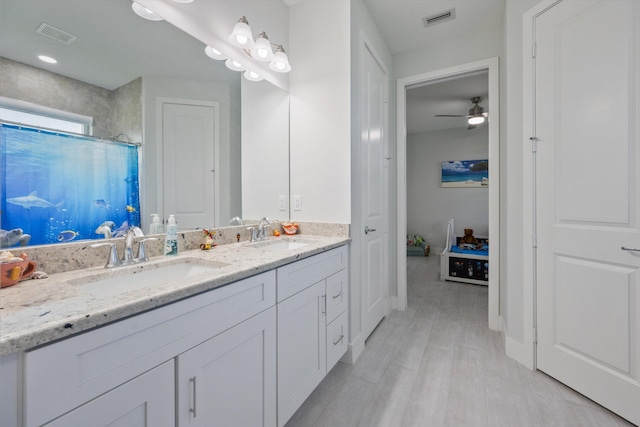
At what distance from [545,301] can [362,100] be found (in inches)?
72.4

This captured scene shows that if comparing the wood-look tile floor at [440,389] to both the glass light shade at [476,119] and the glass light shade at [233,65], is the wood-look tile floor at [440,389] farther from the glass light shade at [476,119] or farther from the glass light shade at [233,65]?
the glass light shade at [476,119]

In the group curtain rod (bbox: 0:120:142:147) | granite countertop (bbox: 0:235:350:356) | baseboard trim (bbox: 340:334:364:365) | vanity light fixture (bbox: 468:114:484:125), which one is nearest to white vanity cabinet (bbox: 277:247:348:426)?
baseboard trim (bbox: 340:334:364:365)

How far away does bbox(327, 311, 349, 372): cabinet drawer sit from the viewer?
1.62 meters

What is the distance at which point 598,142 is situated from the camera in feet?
4.97

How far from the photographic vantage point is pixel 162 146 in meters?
1.33

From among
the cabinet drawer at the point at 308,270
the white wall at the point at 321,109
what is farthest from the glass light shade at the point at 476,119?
the cabinet drawer at the point at 308,270

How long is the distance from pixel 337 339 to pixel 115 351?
4.29 feet

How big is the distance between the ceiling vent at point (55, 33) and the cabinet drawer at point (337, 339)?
5.73 ft

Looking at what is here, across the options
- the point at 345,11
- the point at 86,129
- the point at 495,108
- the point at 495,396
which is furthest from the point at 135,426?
the point at 495,108

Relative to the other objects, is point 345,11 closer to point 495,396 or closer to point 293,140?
point 293,140

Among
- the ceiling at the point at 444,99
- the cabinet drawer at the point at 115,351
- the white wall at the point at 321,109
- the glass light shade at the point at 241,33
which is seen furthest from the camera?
the ceiling at the point at 444,99

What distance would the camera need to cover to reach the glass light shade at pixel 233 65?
5.51 ft

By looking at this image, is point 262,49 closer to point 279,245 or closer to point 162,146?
point 162,146

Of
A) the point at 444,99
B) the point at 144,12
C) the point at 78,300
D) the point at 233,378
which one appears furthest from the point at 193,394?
the point at 444,99
